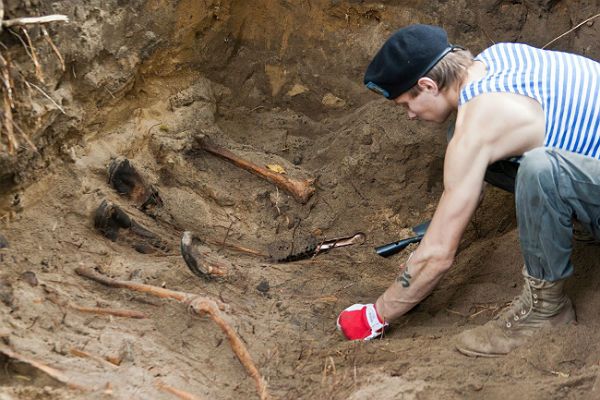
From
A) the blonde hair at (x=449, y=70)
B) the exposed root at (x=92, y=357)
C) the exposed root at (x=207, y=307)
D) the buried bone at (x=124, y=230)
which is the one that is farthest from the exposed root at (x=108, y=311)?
the blonde hair at (x=449, y=70)

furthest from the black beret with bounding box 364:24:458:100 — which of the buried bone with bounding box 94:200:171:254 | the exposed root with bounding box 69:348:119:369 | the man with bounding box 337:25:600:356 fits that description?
the exposed root with bounding box 69:348:119:369

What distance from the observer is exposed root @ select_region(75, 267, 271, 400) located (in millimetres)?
3018

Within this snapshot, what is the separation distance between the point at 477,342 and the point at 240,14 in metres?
2.79

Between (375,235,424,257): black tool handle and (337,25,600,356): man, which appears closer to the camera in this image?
(337,25,600,356): man

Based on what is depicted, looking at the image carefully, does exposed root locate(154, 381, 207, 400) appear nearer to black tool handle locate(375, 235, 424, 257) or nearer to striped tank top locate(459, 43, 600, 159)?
striped tank top locate(459, 43, 600, 159)

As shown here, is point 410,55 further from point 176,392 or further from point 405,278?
point 176,392

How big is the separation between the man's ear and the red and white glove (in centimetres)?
101

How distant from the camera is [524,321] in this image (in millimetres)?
3131

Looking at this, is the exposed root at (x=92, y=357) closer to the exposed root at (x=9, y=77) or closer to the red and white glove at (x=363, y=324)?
the exposed root at (x=9, y=77)

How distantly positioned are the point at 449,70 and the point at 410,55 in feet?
0.58

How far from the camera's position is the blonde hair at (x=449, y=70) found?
3.15 metres

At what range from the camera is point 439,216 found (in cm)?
309

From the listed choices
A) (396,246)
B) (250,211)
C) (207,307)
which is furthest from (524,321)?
(250,211)

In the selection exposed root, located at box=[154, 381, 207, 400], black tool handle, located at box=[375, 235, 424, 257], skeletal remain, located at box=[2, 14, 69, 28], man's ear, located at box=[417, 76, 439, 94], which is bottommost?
black tool handle, located at box=[375, 235, 424, 257]
